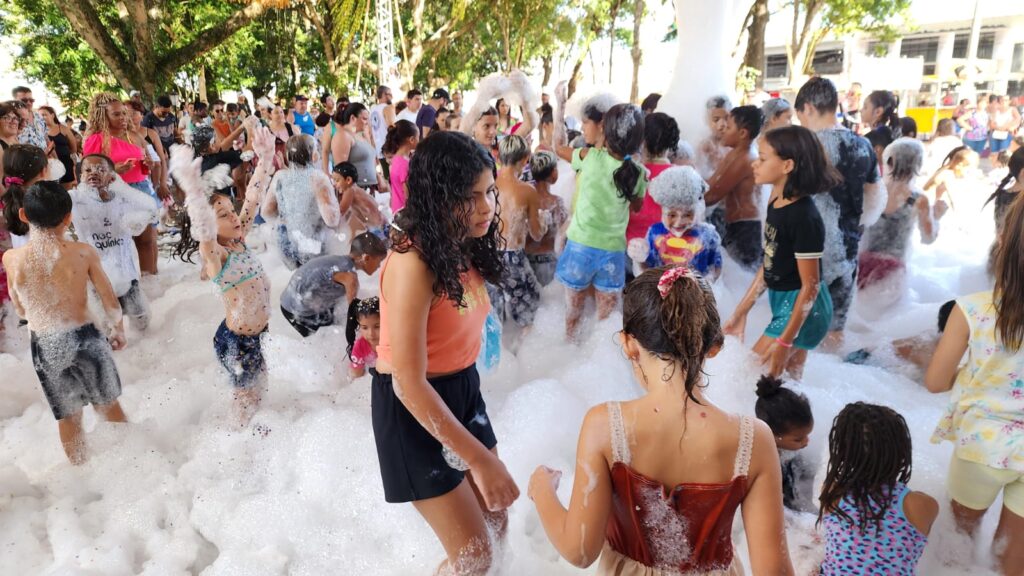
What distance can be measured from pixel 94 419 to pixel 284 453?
128 cm

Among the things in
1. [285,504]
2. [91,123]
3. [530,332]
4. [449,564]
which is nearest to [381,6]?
[91,123]

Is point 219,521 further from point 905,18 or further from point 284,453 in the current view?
point 905,18

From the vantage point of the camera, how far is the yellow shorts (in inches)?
79.1

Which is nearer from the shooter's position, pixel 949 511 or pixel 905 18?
pixel 949 511

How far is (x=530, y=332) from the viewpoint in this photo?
446 centimetres

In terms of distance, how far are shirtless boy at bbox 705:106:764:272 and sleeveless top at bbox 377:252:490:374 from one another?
2.73 meters

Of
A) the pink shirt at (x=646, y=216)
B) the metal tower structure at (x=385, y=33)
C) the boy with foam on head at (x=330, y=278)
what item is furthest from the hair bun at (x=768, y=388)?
the metal tower structure at (x=385, y=33)

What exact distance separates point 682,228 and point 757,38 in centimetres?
1416

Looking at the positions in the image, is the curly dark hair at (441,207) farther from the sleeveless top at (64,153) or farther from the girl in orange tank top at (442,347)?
the sleeveless top at (64,153)

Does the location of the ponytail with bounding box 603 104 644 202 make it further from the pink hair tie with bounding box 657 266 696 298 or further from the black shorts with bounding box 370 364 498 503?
the pink hair tie with bounding box 657 266 696 298

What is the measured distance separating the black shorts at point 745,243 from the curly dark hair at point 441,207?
10.4ft

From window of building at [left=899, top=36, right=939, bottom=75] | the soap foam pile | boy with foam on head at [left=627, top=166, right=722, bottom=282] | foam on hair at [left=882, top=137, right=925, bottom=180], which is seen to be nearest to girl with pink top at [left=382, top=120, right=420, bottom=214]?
the soap foam pile

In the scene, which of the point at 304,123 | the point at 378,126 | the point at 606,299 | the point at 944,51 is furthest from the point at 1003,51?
the point at 606,299

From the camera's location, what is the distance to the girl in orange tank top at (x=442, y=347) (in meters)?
1.59
